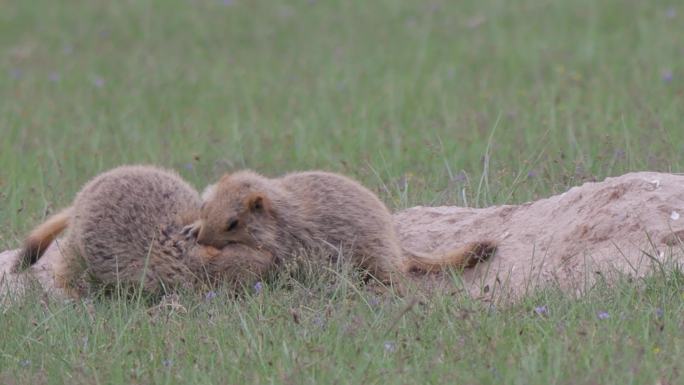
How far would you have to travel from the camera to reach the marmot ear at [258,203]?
5.67 meters

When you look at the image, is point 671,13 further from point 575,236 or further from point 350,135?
point 575,236

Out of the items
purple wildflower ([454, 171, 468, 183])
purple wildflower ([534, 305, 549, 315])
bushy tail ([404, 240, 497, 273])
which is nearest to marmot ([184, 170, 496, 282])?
bushy tail ([404, 240, 497, 273])

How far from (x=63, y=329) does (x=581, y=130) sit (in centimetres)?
449

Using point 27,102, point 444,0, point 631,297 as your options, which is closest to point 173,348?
point 631,297

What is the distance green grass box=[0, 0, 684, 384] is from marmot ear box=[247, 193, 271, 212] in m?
0.48

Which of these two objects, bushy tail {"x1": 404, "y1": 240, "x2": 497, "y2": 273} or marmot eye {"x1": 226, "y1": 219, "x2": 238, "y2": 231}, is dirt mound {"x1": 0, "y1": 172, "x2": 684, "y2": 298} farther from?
marmot eye {"x1": 226, "y1": 219, "x2": 238, "y2": 231}

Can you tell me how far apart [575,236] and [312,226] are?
1232 millimetres

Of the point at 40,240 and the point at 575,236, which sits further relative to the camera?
the point at 40,240

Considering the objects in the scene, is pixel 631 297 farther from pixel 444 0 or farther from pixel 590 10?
pixel 444 0

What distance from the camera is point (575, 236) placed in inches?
220

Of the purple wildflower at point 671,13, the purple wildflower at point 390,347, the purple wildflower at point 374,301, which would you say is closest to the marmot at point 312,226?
the purple wildflower at point 374,301

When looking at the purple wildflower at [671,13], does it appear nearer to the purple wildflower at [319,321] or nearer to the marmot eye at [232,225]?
the marmot eye at [232,225]

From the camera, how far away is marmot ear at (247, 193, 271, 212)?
18.6 feet

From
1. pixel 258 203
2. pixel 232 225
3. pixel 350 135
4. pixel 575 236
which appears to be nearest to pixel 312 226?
pixel 258 203
